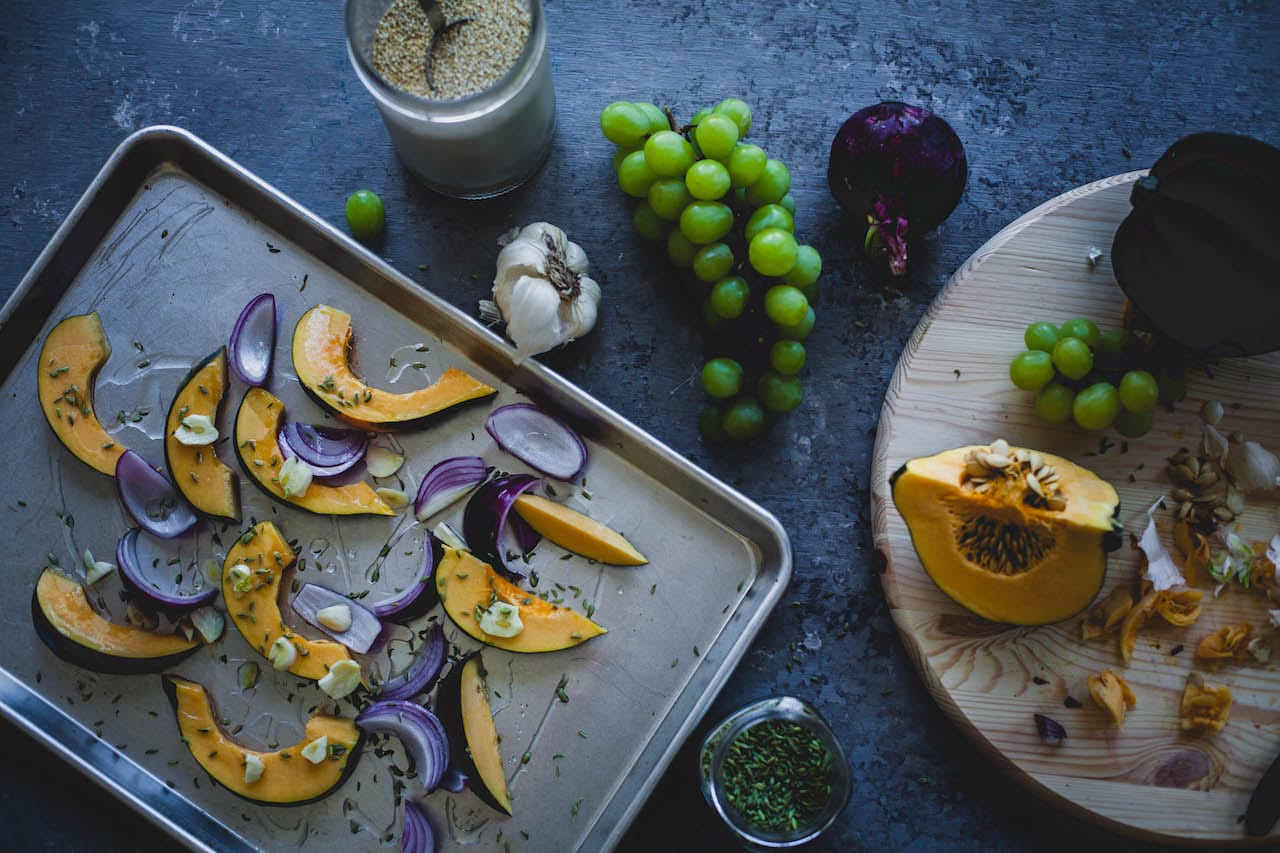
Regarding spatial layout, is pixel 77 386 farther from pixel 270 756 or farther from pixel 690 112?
pixel 690 112

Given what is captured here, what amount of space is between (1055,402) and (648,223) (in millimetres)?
617

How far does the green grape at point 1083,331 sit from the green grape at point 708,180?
1.66 ft

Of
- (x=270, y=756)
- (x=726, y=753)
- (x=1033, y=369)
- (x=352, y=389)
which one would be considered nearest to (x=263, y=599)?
(x=270, y=756)

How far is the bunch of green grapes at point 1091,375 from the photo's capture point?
3.84 feet

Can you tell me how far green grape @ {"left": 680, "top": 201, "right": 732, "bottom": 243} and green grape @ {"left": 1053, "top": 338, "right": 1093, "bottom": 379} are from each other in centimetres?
47

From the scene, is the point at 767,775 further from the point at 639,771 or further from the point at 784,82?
the point at 784,82

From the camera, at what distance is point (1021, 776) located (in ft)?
3.90

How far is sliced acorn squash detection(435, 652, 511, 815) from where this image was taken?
1.21m

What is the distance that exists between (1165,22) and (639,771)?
1401 mm

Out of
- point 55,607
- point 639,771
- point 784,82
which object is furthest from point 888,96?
point 55,607

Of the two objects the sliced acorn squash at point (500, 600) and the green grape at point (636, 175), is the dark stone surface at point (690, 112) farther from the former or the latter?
the sliced acorn squash at point (500, 600)

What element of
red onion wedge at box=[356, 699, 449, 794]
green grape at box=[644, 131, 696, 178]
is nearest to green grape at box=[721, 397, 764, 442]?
green grape at box=[644, 131, 696, 178]

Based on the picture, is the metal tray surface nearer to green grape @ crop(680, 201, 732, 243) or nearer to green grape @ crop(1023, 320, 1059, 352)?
green grape @ crop(680, 201, 732, 243)

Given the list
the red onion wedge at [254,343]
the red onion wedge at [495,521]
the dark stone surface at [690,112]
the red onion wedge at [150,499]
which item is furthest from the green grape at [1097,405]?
the red onion wedge at [150,499]
